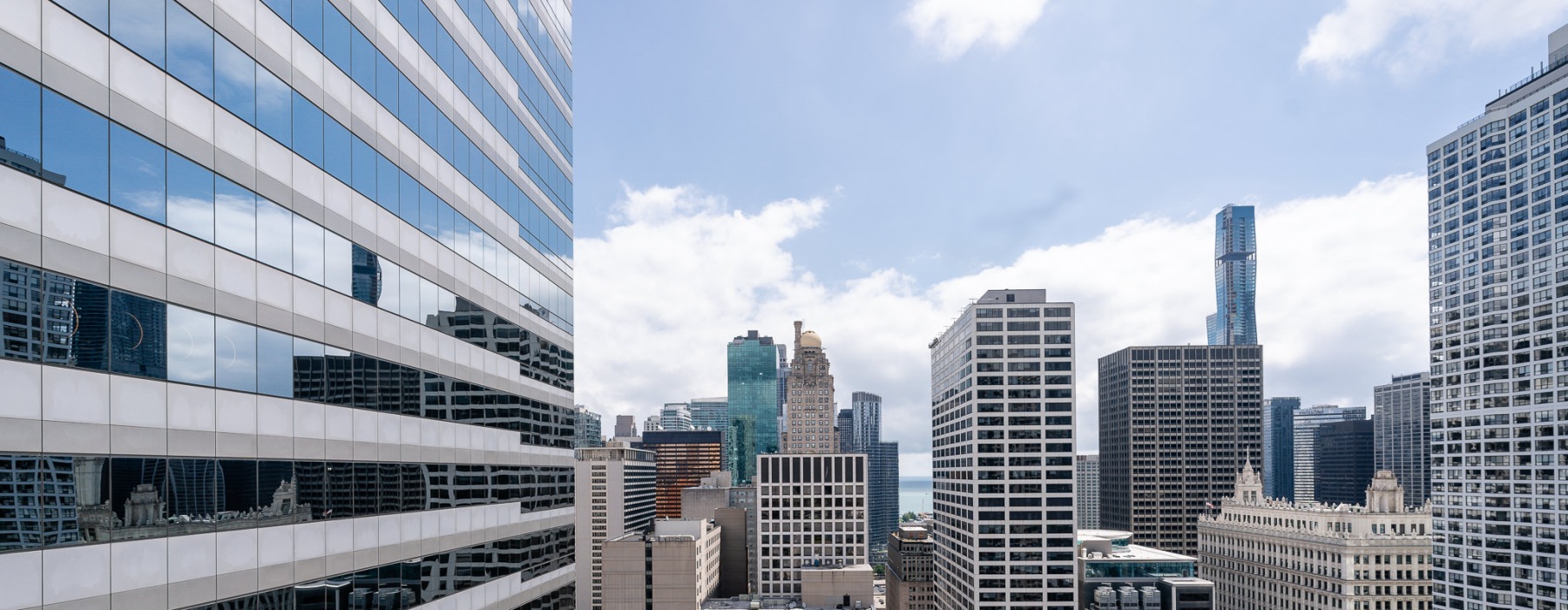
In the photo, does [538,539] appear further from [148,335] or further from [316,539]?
[148,335]

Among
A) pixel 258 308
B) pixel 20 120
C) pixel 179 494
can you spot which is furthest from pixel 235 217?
pixel 179 494

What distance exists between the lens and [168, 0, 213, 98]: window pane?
21.8 meters

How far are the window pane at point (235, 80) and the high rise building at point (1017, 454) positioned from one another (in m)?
118

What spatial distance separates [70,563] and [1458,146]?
161783 millimetres

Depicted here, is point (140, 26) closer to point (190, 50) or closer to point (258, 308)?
point (190, 50)

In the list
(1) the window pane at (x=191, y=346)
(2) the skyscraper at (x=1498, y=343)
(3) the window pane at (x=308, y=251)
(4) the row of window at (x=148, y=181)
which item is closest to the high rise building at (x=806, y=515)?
(2) the skyscraper at (x=1498, y=343)

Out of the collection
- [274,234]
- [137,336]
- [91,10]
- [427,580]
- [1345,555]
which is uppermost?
[91,10]

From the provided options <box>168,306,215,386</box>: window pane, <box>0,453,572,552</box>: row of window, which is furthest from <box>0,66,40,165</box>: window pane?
<box>0,453,572,552</box>: row of window

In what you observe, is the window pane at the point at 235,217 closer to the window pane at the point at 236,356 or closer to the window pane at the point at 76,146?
the window pane at the point at 236,356

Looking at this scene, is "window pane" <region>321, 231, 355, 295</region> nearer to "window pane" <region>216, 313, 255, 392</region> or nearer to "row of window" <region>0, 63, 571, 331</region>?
"row of window" <region>0, 63, 571, 331</region>

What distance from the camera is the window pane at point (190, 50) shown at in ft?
71.4

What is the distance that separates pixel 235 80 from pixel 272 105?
68.5 inches

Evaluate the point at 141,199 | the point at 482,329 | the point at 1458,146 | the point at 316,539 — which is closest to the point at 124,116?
the point at 141,199

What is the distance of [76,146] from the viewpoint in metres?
18.7
